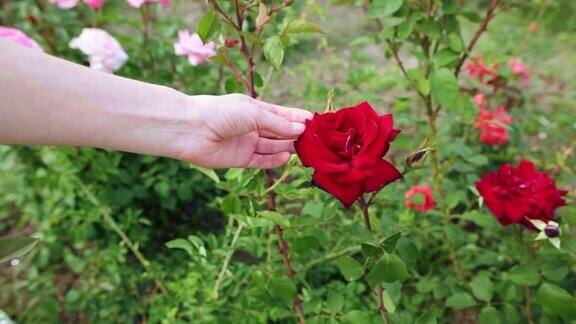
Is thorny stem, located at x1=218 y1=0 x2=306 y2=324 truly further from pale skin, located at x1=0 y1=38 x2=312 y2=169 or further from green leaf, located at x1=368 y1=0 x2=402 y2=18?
green leaf, located at x1=368 y1=0 x2=402 y2=18

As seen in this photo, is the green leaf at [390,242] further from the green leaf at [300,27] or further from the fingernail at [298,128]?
the green leaf at [300,27]

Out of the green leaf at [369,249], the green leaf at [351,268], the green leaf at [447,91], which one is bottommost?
the green leaf at [351,268]

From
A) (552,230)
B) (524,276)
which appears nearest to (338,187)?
(552,230)

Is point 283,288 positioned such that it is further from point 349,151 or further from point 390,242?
point 349,151

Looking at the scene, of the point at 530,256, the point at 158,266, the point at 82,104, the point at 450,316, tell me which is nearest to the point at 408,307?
Result: the point at 450,316

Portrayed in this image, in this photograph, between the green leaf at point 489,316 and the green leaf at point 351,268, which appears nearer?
the green leaf at point 351,268

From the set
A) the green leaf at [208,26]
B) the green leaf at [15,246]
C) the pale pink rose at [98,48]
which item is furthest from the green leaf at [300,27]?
the pale pink rose at [98,48]

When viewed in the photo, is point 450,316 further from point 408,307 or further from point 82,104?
point 82,104
